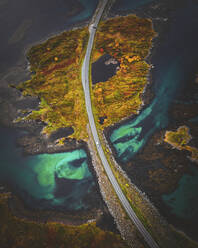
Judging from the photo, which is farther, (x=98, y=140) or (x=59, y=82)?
(x=59, y=82)

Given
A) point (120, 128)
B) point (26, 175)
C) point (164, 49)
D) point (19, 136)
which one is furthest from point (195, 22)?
point (26, 175)

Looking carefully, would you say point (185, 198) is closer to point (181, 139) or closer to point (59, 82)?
point (181, 139)

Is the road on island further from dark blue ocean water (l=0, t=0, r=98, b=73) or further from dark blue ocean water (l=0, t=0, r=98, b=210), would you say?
dark blue ocean water (l=0, t=0, r=98, b=73)

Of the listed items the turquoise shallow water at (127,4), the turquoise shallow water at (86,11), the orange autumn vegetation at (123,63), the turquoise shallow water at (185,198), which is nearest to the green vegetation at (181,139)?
the turquoise shallow water at (185,198)

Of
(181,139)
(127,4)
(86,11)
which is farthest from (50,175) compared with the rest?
(127,4)

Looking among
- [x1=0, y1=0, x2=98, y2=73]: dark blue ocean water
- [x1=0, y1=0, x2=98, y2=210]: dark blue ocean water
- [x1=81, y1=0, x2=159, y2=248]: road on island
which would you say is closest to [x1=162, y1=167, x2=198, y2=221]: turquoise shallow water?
[x1=81, y1=0, x2=159, y2=248]: road on island

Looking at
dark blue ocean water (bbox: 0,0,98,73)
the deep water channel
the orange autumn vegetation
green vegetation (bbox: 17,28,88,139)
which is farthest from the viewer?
dark blue ocean water (bbox: 0,0,98,73)
